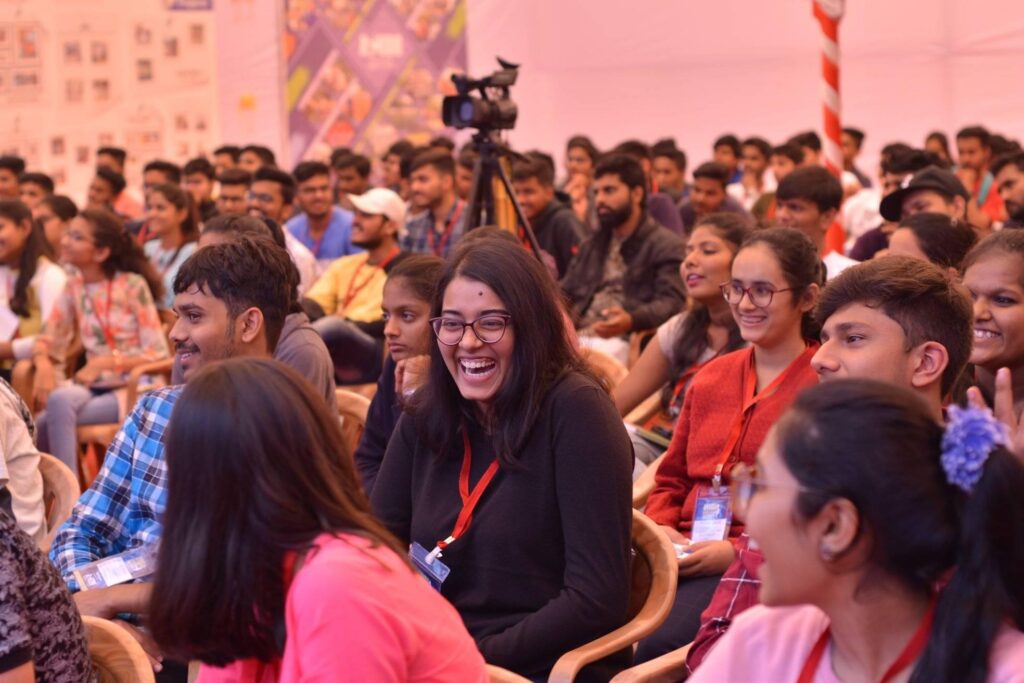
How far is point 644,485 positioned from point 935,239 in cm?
100

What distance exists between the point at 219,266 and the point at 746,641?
4.96ft

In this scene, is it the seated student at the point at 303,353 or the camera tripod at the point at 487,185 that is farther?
the camera tripod at the point at 487,185

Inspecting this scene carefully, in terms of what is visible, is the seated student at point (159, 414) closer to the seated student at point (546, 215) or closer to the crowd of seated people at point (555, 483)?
the crowd of seated people at point (555, 483)

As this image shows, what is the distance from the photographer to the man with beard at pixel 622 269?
16.2ft

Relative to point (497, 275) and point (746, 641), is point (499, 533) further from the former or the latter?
point (746, 641)

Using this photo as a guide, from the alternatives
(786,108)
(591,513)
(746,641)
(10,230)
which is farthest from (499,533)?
(786,108)

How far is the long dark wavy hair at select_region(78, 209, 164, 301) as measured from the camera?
5109mm

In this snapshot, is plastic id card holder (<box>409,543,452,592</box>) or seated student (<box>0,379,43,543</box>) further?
seated student (<box>0,379,43,543</box>)

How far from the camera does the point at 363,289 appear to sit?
541cm

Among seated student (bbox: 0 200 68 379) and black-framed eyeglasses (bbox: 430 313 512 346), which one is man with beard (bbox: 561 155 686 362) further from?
black-framed eyeglasses (bbox: 430 313 512 346)

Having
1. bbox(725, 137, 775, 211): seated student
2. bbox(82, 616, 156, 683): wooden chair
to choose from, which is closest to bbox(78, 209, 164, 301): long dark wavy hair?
bbox(82, 616, 156, 683): wooden chair

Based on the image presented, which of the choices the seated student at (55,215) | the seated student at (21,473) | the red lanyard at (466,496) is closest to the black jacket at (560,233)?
the seated student at (55,215)

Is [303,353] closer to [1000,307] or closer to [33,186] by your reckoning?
[1000,307]

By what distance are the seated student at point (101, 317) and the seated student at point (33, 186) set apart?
330 centimetres
